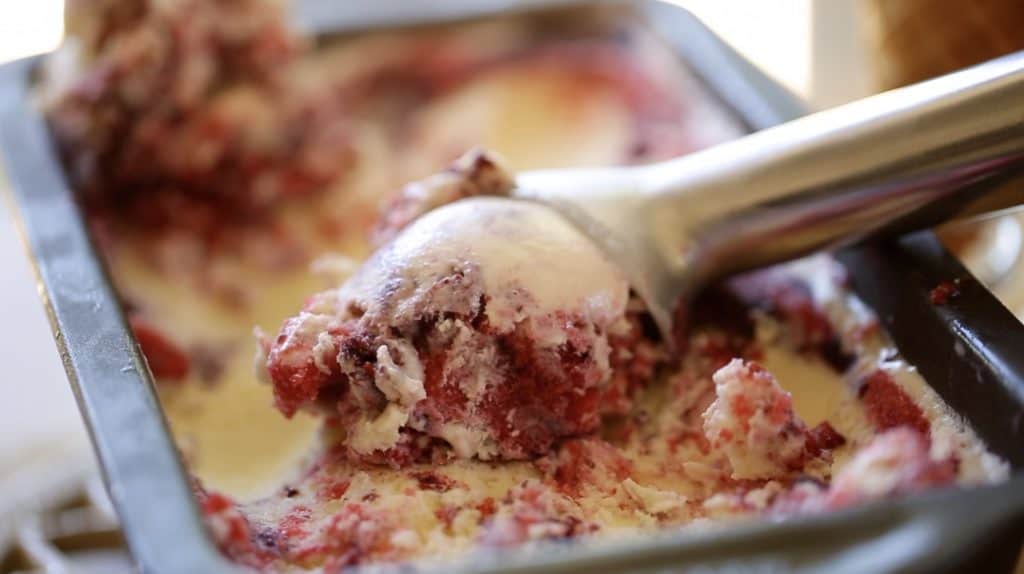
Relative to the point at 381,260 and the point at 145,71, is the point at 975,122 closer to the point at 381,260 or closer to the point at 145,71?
the point at 381,260

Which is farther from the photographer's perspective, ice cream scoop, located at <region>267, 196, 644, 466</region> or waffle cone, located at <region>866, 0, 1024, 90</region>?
waffle cone, located at <region>866, 0, 1024, 90</region>

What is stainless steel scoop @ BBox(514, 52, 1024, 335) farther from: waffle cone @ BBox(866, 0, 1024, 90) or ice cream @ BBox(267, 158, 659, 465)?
waffle cone @ BBox(866, 0, 1024, 90)

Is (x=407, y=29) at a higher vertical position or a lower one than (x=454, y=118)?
higher

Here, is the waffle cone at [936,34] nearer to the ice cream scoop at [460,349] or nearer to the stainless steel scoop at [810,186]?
the stainless steel scoop at [810,186]

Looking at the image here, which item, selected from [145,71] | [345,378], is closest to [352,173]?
[145,71]

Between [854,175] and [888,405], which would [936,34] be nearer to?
[854,175]

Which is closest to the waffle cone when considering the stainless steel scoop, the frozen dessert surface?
the frozen dessert surface

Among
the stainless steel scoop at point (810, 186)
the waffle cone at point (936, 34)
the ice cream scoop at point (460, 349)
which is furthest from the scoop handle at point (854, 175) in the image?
the waffle cone at point (936, 34)
